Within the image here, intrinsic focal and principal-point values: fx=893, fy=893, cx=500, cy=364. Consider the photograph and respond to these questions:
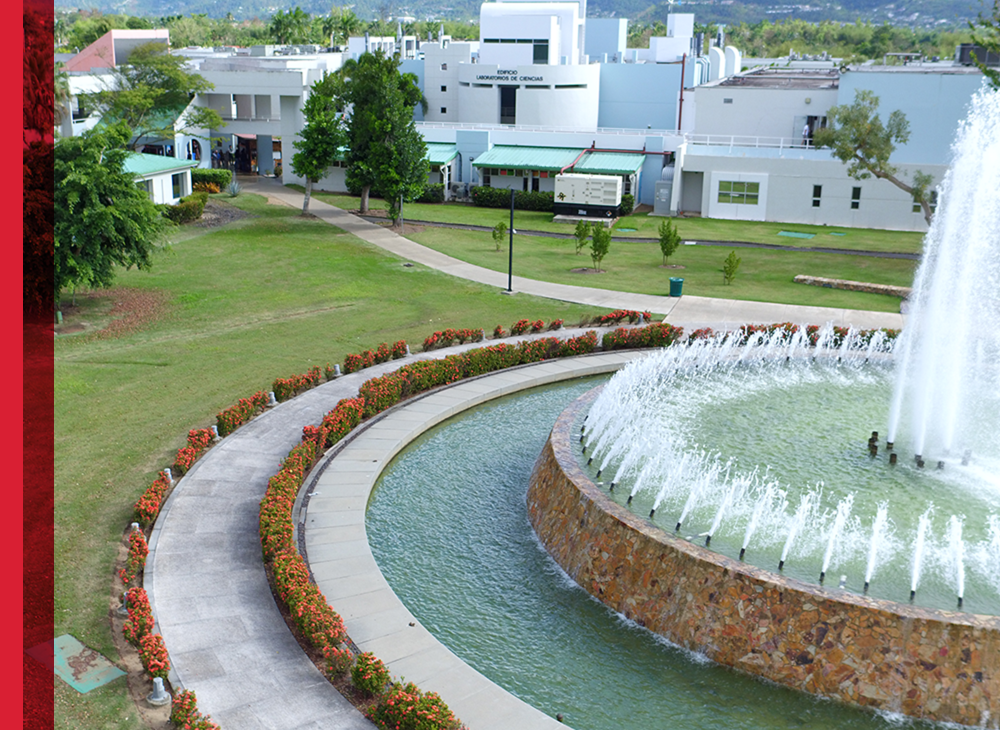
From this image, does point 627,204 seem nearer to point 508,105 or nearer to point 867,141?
point 867,141

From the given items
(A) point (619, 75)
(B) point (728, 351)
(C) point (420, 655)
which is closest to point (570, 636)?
(C) point (420, 655)

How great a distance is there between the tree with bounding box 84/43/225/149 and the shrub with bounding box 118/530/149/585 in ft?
162

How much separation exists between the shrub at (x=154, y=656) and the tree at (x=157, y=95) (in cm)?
5252

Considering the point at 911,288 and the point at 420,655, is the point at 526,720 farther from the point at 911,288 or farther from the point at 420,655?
the point at 911,288

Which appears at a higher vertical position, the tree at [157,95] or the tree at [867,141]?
the tree at [157,95]

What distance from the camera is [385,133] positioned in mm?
47344

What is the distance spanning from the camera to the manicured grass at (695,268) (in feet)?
119

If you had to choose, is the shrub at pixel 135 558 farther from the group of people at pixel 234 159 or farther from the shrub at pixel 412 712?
the group of people at pixel 234 159

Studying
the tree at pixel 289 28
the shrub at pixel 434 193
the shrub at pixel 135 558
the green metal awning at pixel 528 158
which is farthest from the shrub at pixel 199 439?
the tree at pixel 289 28

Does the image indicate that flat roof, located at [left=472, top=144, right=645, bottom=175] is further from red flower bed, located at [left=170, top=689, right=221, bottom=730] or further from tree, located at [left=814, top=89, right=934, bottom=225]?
red flower bed, located at [left=170, top=689, right=221, bottom=730]

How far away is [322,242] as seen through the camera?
44656mm

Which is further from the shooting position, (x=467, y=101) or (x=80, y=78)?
(x=467, y=101)

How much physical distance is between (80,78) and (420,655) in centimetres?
5710

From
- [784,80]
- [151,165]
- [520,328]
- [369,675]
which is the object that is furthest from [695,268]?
[369,675]
